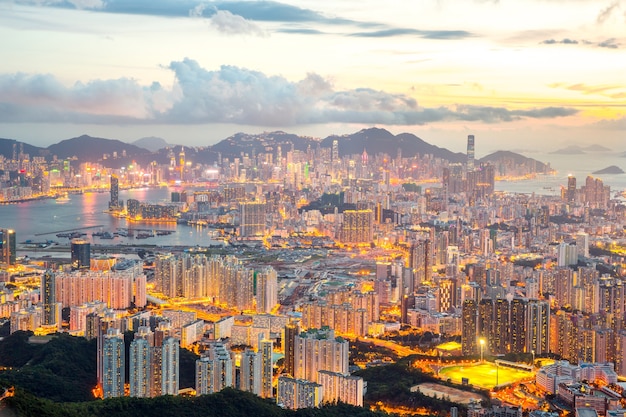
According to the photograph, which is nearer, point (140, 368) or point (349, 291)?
point (140, 368)

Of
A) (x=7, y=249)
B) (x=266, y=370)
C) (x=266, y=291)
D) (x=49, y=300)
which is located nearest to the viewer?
(x=266, y=370)

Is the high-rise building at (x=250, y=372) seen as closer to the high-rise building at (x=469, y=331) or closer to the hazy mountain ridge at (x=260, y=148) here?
the high-rise building at (x=469, y=331)

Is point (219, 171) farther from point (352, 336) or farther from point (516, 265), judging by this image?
point (352, 336)

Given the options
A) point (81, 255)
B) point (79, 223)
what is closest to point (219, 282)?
point (81, 255)

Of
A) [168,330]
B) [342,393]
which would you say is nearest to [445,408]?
[342,393]

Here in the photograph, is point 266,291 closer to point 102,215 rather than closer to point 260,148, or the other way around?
point 102,215
